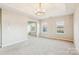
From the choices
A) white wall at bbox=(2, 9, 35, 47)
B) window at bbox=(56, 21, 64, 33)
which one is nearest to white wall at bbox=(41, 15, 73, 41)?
window at bbox=(56, 21, 64, 33)

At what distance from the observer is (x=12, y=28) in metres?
4.66

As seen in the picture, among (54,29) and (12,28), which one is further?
(12,28)

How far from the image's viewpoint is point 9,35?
177 inches

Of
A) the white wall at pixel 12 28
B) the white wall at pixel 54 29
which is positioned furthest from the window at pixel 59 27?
the white wall at pixel 12 28

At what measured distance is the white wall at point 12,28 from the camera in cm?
412

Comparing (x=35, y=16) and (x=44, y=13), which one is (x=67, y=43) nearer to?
(x=44, y=13)

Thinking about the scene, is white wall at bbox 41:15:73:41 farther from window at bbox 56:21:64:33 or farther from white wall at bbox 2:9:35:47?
white wall at bbox 2:9:35:47

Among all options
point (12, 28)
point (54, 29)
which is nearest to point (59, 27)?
point (54, 29)

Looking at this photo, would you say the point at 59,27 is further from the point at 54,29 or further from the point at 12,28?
the point at 12,28

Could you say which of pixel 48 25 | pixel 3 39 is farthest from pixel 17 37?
pixel 48 25

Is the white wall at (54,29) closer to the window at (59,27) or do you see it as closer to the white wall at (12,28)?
the window at (59,27)

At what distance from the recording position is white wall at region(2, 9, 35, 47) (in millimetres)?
4117

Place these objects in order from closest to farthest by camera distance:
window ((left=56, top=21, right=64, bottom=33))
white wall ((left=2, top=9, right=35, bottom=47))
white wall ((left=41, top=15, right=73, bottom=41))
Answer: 1. window ((left=56, top=21, right=64, bottom=33))
2. white wall ((left=41, top=15, right=73, bottom=41))
3. white wall ((left=2, top=9, right=35, bottom=47))

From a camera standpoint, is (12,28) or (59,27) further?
(12,28)
